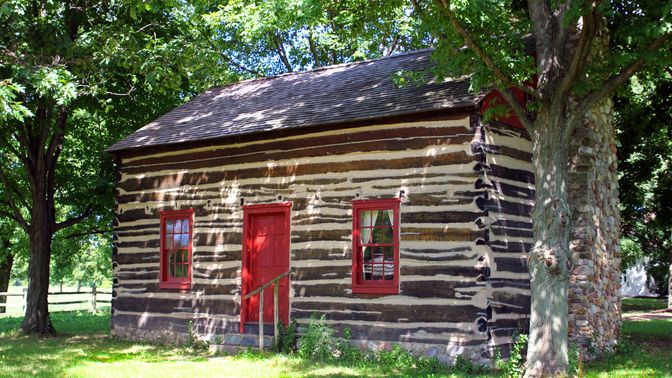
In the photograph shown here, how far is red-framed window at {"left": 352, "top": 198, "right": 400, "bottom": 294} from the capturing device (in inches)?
462

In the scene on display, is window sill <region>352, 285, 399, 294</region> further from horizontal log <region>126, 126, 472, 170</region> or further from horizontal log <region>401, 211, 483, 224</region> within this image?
horizontal log <region>126, 126, 472, 170</region>

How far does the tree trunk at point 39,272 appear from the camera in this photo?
1645 cm

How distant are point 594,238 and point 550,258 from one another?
11.9 feet

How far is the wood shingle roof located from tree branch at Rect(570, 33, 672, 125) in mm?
1931

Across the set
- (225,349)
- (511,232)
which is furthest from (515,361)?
(225,349)

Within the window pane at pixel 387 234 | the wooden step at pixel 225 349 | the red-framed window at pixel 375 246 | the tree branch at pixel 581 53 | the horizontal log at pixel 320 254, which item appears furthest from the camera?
the wooden step at pixel 225 349

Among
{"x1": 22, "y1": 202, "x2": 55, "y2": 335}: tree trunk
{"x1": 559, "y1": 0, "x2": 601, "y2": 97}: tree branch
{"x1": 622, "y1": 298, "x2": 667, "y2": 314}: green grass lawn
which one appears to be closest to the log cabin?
{"x1": 559, "y1": 0, "x2": 601, "y2": 97}: tree branch

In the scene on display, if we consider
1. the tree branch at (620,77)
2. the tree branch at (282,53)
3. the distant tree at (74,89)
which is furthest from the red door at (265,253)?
the tree branch at (282,53)

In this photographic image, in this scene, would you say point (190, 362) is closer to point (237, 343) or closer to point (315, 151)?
point (237, 343)

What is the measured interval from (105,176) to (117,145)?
2331 millimetres

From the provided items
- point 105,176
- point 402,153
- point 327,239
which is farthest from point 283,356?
point 105,176

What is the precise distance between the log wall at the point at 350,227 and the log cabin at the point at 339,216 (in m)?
0.02

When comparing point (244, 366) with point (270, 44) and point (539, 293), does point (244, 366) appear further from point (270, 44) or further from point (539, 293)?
point (270, 44)

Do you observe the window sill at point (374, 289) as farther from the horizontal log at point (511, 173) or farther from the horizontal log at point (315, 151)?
the horizontal log at point (511, 173)
